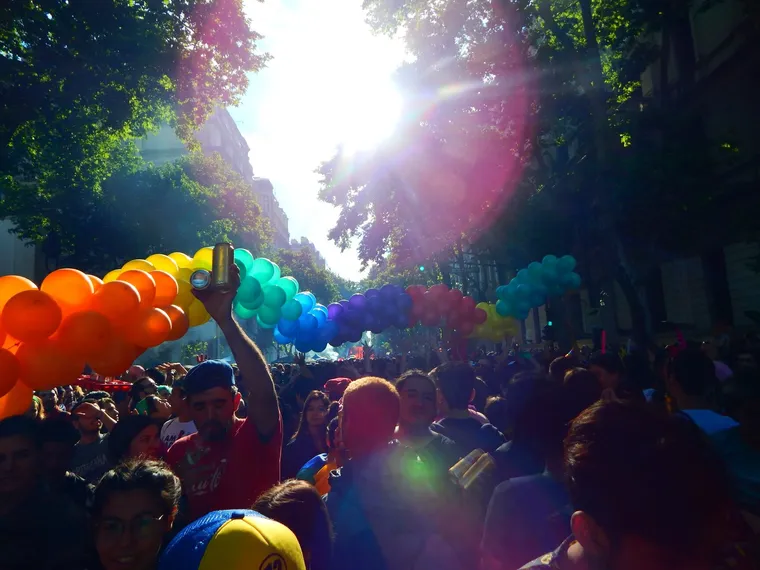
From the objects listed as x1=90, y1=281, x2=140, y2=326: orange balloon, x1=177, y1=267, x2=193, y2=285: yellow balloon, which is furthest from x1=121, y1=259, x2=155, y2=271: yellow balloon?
x1=90, y1=281, x2=140, y2=326: orange balloon

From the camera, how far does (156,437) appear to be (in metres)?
3.42

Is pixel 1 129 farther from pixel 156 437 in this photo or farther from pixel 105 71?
pixel 156 437

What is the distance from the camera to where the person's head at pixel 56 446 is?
271cm

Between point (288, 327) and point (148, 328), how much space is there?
4.24m

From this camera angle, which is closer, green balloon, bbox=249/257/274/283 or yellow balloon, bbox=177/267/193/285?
yellow balloon, bbox=177/267/193/285

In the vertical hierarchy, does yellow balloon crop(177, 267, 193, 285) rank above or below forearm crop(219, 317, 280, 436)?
above

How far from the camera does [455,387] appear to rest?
12.9ft

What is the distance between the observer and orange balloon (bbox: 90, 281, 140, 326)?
3371 mm

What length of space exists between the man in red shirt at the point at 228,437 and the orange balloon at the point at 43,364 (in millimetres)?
931

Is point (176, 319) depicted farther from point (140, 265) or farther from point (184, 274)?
point (184, 274)

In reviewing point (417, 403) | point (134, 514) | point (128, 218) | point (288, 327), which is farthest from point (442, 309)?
point (128, 218)

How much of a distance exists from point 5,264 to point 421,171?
25.6 metres

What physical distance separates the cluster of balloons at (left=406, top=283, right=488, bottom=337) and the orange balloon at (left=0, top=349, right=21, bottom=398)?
7.44m

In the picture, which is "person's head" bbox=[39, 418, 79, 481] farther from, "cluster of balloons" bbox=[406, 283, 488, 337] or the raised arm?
"cluster of balloons" bbox=[406, 283, 488, 337]
